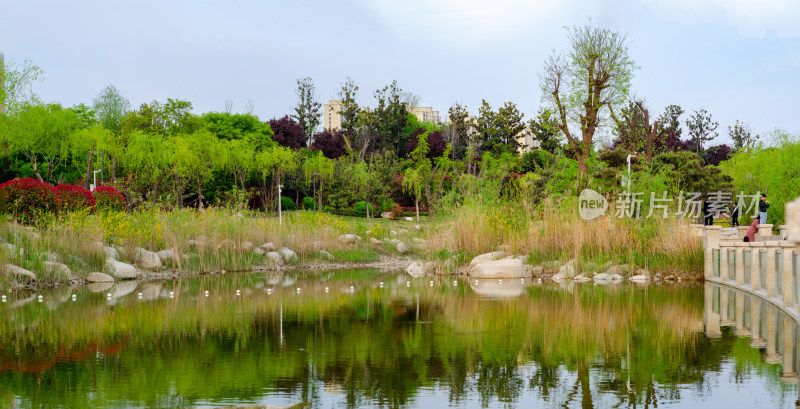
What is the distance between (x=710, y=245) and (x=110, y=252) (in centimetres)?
1438

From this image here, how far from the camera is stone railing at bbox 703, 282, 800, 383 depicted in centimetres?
798

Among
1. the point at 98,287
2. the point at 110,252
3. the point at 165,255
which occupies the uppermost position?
the point at 110,252

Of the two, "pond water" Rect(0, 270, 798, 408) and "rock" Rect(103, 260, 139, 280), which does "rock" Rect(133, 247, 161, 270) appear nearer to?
"rock" Rect(103, 260, 139, 280)

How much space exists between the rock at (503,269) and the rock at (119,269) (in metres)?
8.66

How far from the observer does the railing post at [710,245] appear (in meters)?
17.0

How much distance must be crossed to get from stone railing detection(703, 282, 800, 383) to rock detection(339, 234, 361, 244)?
1411 centimetres

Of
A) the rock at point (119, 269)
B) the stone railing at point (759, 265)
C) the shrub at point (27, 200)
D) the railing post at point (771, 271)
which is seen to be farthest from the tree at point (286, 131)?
the railing post at point (771, 271)

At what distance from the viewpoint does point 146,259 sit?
2014 centimetres

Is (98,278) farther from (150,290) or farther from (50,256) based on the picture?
(150,290)

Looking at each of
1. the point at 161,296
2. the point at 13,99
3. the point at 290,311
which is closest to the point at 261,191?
the point at 13,99

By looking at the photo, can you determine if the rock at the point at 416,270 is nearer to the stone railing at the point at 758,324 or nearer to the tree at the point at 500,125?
the stone railing at the point at 758,324

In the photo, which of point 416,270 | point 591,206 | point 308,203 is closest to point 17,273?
point 416,270

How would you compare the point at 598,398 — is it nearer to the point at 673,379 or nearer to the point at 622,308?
the point at 673,379

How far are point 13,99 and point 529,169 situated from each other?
31.4 meters
